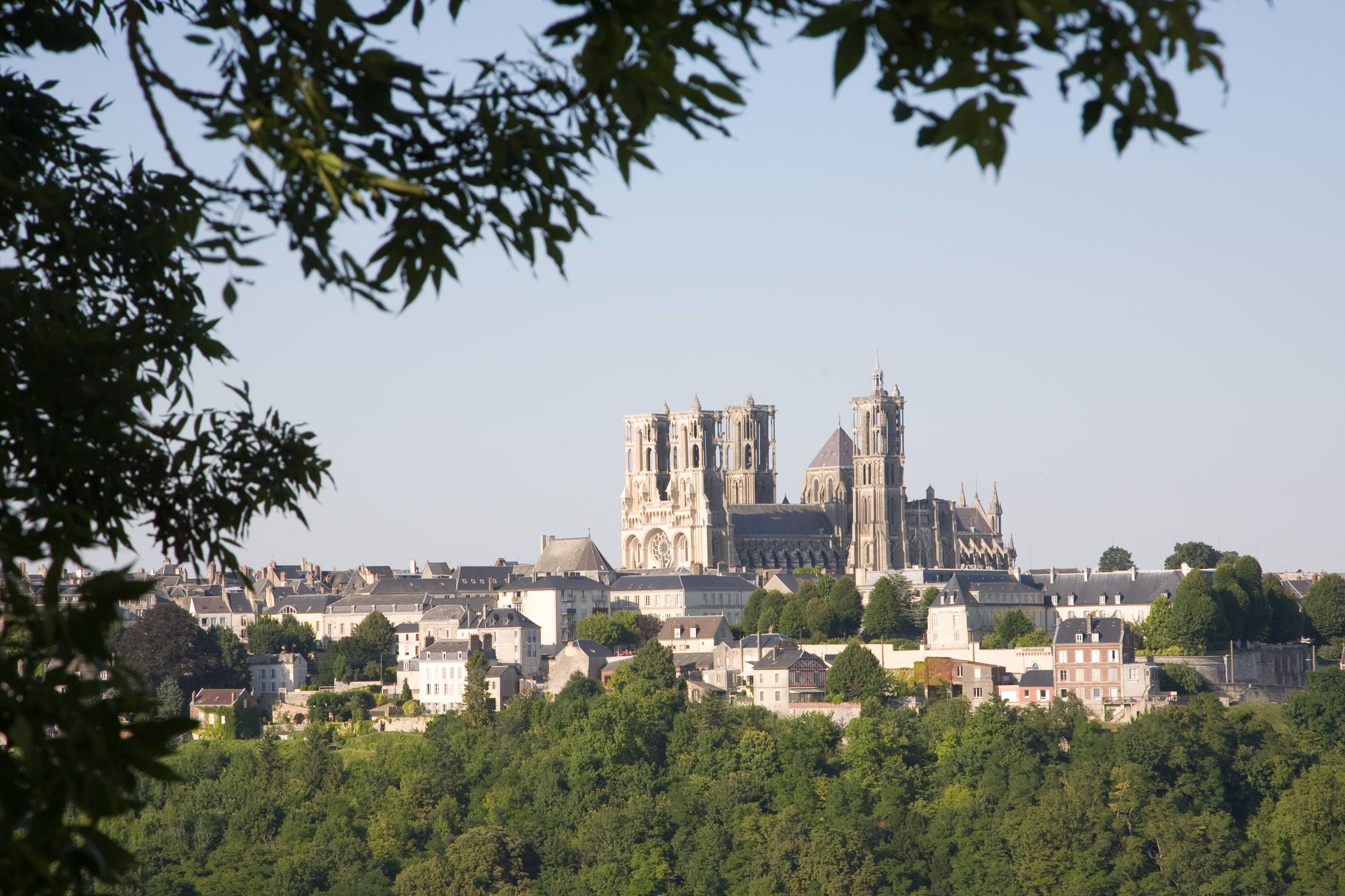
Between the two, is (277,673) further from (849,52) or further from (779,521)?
(849,52)

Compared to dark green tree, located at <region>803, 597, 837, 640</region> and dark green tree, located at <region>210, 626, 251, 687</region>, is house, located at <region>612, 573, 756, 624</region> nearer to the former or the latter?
dark green tree, located at <region>803, 597, 837, 640</region>

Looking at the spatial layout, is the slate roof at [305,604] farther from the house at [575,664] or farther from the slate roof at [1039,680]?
the slate roof at [1039,680]

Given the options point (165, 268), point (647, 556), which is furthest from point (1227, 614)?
point (165, 268)

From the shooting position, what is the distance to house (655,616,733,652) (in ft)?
282

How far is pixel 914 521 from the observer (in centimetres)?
12875

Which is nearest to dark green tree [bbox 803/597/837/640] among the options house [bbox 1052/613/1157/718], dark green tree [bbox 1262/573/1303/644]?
house [bbox 1052/613/1157/718]

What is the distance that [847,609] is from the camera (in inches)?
3327

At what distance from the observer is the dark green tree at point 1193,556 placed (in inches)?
4173

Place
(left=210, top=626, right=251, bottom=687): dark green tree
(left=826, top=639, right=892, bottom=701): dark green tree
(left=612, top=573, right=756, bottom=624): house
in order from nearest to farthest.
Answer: (left=826, top=639, right=892, bottom=701): dark green tree
(left=210, top=626, right=251, bottom=687): dark green tree
(left=612, top=573, right=756, bottom=624): house

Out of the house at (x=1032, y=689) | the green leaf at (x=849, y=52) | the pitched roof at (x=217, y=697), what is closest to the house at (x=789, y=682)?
the house at (x=1032, y=689)

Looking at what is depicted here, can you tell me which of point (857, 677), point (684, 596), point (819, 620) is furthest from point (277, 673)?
point (857, 677)

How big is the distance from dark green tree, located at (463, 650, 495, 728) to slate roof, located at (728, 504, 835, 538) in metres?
43.7

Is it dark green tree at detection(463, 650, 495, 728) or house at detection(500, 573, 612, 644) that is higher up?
house at detection(500, 573, 612, 644)

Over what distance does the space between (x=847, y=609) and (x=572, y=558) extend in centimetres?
3064
